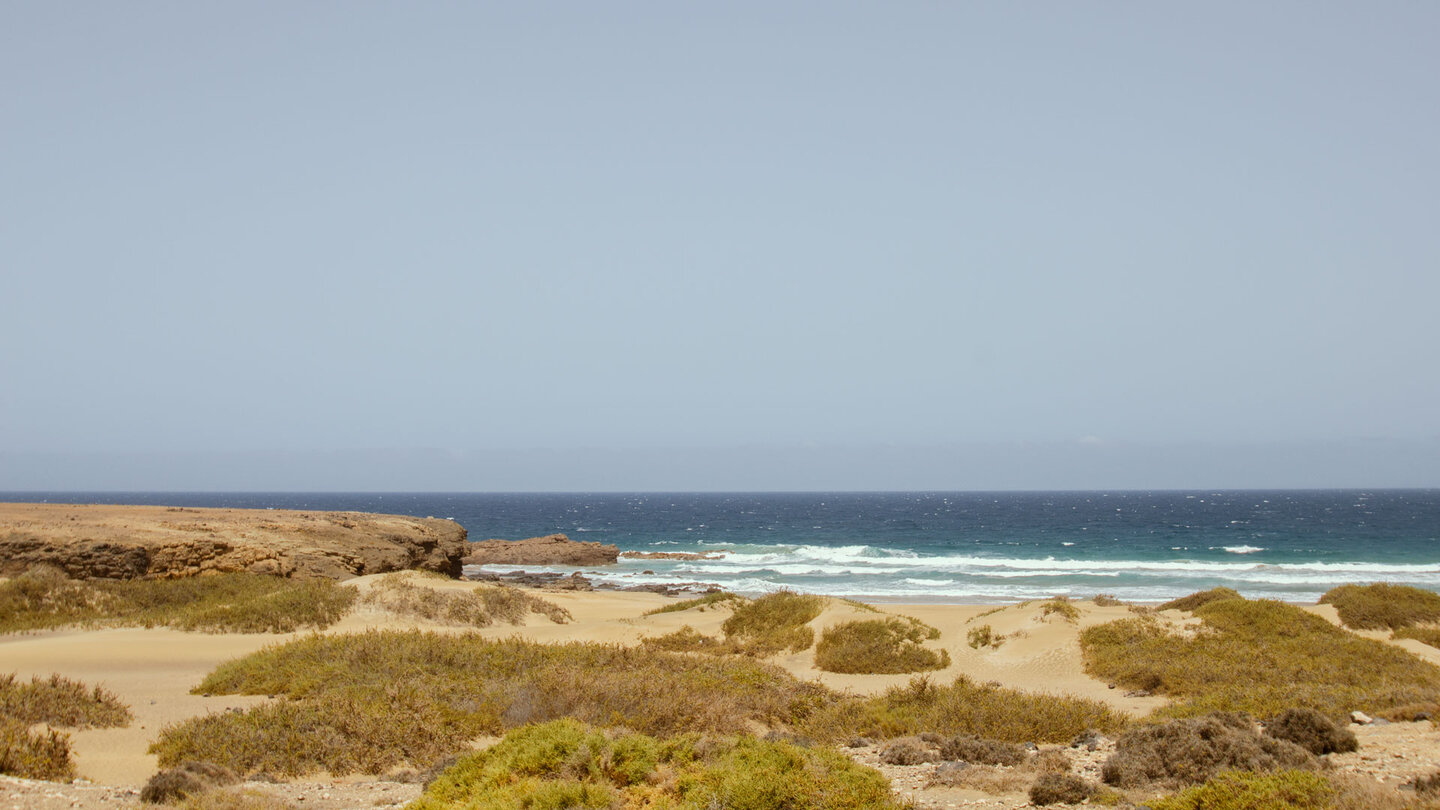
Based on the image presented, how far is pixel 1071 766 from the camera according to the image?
9.12 meters

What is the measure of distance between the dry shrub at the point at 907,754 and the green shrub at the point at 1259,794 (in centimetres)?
297

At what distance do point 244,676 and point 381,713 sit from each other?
14.4 feet

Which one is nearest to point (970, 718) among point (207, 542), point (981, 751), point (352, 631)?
point (981, 751)

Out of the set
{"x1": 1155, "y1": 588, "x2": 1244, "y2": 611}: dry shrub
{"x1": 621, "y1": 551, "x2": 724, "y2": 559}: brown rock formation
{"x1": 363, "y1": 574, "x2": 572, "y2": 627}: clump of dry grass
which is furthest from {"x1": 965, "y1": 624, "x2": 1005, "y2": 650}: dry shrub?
{"x1": 621, "y1": 551, "x2": 724, "y2": 559}: brown rock formation

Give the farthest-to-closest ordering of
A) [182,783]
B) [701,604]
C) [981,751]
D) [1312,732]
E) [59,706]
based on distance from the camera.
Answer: [701,604]
[59,706]
[981,751]
[1312,732]
[182,783]

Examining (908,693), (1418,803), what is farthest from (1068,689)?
(1418,803)

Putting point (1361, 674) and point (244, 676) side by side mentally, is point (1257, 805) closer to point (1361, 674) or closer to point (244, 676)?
point (1361, 674)

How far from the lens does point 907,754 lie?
31.5 ft

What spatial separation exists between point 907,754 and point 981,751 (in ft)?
2.68

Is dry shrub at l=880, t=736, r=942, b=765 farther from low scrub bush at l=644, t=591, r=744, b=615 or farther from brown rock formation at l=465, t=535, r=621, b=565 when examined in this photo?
brown rock formation at l=465, t=535, r=621, b=565

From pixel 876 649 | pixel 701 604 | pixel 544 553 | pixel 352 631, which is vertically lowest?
pixel 544 553

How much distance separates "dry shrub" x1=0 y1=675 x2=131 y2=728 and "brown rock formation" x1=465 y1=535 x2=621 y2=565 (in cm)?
4972

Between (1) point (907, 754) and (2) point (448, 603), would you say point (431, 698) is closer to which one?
(1) point (907, 754)

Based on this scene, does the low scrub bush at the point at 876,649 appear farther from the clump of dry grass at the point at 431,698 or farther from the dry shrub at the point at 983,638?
the clump of dry grass at the point at 431,698
